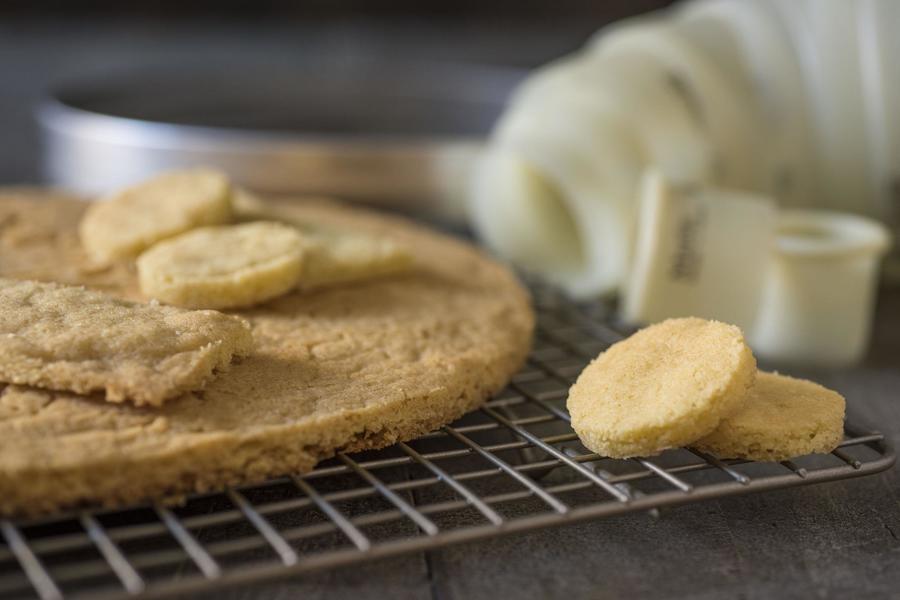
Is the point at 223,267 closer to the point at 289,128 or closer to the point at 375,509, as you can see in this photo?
the point at 375,509

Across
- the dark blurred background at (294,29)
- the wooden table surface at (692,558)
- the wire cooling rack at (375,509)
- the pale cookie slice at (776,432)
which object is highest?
the dark blurred background at (294,29)

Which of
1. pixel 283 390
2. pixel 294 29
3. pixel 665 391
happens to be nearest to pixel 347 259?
pixel 283 390

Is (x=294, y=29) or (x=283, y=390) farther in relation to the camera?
(x=294, y=29)

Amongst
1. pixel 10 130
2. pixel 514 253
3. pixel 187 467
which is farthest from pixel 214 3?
pixel 187 467

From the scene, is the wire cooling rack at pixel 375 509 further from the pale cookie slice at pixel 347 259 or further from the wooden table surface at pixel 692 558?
the pale cookie slice at pixel 347 259

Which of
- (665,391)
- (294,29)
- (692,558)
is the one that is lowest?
(692,558)

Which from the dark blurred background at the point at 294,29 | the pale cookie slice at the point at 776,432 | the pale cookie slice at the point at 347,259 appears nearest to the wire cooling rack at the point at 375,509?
the pale cookie slice at the point at 776,432

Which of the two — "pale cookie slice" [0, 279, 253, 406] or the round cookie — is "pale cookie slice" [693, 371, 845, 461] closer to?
the round cookie

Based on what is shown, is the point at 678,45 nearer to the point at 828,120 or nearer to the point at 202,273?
the point at 828,120
